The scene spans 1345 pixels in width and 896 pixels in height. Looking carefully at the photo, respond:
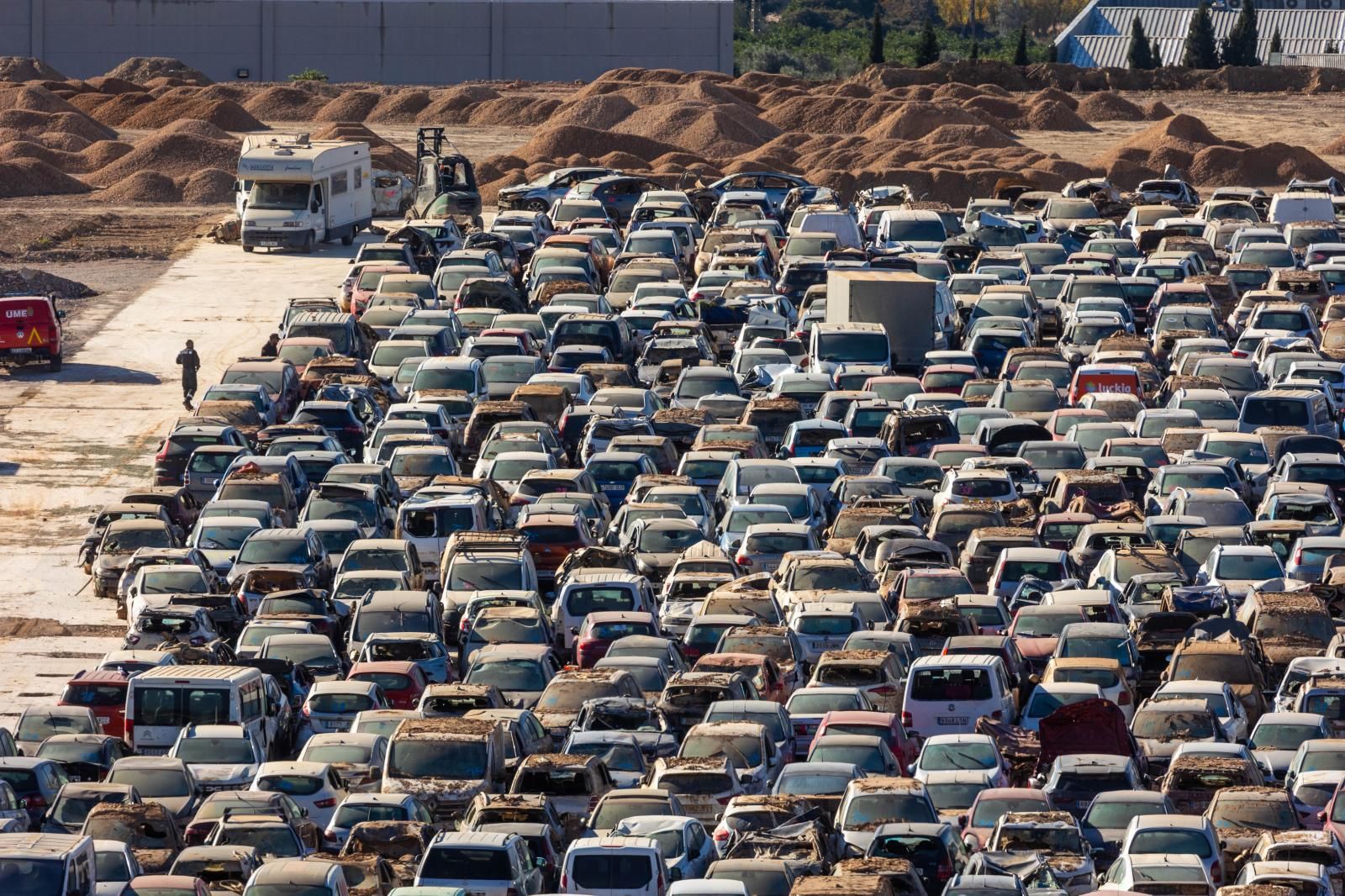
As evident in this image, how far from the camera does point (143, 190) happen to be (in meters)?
82.2

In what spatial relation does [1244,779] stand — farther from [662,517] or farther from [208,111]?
[208,111]

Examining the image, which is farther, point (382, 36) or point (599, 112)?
point (382, 36)

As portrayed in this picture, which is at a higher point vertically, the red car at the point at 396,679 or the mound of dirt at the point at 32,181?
the red car at the point at 396,679

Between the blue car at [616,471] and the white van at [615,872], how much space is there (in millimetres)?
17060

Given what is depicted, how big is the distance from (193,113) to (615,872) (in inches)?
3122

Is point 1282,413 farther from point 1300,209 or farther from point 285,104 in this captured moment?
point 285,104

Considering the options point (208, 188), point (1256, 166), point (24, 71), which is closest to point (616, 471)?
point (208, 188)

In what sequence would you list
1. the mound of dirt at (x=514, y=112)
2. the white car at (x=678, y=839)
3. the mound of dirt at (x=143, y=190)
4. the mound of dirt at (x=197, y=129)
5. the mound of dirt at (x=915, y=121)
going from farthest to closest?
the mound of dirt at (x=514, y=112) < the mound of dirt at (x=915, y=121) < the mound of dirt at (x=197, y=129) < the mound of dirt at (x=143, y=190) < the white car at (x=678, y=839)

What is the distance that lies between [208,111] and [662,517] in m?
64.1

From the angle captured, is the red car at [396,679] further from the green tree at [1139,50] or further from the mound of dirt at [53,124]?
the green tree at [1139,50]

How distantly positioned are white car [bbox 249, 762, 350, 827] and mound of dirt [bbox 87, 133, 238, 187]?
60935 mm

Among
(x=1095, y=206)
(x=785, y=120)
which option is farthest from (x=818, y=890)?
(x=785, y=120)

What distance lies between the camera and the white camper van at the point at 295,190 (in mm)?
66688

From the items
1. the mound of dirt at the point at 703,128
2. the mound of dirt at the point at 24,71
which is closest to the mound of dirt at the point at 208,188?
the mound of dirt at the point at 703,128
